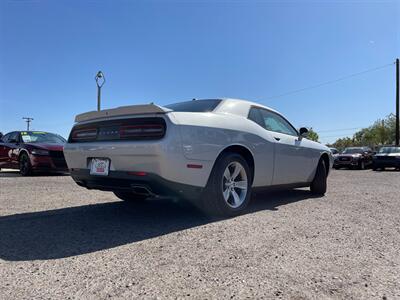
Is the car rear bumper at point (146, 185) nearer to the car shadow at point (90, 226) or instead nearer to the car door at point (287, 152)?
the car shadow at point (90, 226)

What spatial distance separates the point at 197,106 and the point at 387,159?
1752cm

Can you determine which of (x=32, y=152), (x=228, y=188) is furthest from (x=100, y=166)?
(x=32, y=152)

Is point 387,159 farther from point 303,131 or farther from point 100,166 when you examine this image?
point 100,166

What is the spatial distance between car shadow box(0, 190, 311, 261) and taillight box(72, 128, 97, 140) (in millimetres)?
925

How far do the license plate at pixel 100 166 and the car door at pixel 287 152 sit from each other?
2.24 meters

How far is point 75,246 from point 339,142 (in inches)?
3779

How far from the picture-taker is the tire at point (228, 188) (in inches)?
160

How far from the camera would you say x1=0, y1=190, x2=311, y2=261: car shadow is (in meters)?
3.03

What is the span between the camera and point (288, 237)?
3457 mm

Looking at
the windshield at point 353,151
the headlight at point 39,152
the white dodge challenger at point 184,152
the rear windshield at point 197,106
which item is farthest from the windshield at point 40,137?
the windshield at point 353,151

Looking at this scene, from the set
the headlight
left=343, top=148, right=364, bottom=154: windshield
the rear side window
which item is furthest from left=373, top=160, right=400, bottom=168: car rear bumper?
the headlight

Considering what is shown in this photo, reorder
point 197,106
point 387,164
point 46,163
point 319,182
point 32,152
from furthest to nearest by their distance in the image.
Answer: point 387,164 → point 32,152 → point 46,163 → point 319,182 → point 197,106

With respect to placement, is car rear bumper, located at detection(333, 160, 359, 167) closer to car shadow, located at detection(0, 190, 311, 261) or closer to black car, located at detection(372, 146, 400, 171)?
black car, located at detection(372, 146, 400, 171)

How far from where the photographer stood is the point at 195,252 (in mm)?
2951
